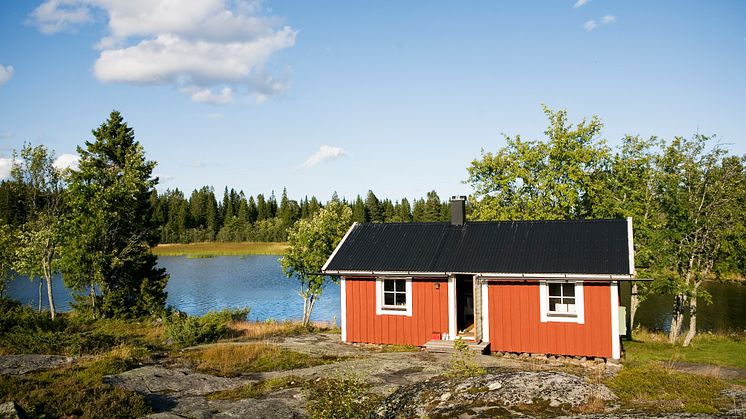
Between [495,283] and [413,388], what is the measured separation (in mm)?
6678

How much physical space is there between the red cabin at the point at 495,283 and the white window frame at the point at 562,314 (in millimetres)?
31

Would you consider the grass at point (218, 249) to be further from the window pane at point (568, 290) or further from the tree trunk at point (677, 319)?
the window pane at point (568, 290)

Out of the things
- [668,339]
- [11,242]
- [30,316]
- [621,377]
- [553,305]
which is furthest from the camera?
[11,242]

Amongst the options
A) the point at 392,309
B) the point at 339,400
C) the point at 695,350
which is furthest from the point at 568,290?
the point at 339,400

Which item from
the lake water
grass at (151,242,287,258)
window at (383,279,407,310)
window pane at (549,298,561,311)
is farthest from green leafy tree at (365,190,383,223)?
window pane at (549,298,561,311)

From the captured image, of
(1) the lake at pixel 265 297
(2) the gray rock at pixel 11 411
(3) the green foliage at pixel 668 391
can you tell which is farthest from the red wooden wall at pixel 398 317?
(2) the gray rock at pixel 11 411

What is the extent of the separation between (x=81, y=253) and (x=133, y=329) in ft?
14.6

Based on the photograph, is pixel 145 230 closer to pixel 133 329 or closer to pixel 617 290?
pixel 133 329

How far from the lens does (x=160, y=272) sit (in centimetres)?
2903

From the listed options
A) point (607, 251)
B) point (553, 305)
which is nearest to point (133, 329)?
point (553, 305)

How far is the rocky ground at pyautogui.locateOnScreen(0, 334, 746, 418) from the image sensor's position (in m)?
10.6

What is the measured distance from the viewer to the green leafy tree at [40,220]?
26.6 m

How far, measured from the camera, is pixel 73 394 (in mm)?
11977

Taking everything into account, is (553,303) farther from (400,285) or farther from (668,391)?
(668,391)
